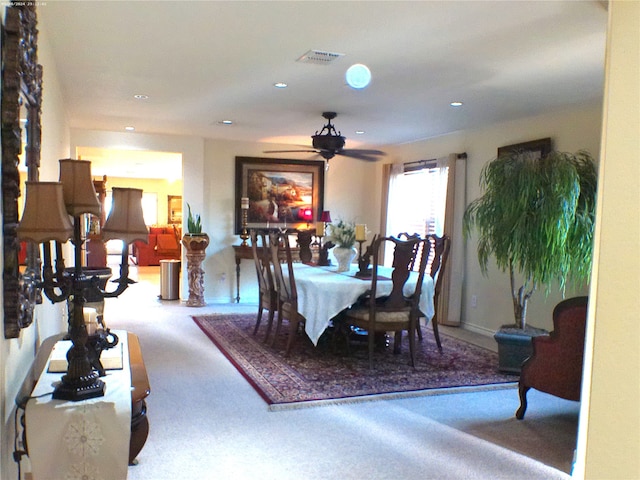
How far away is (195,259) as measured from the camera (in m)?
7.02

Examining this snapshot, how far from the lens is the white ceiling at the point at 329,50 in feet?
8.68

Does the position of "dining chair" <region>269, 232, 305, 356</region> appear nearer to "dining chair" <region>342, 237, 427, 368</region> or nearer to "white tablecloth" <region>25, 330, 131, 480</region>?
"dining chair" <region>342, 237, 427, 368</region>

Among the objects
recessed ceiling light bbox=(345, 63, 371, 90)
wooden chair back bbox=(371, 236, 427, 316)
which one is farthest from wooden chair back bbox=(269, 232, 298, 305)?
recessed ceiling light bbox=(345, 63, 371, 90)

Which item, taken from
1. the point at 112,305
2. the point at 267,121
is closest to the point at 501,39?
the point at 267,121

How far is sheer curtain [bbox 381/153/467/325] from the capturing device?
616 centimetres

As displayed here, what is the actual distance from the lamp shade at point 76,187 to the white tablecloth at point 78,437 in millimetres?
618

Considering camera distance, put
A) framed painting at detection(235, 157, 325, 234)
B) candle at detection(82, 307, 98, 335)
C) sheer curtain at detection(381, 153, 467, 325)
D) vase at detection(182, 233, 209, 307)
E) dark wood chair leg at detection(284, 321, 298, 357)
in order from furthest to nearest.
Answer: framed painting at detection(235, 157, 325, 234) < vase at detection(182, 233, 209, 307) < sheer curtain at detection(381, 153, 467, 325) < dark wood chair leg at detection(284, 321, 298, 357) < candle at detection(82, 307, 98, 335)

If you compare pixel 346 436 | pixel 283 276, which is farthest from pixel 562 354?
pixel 283 276

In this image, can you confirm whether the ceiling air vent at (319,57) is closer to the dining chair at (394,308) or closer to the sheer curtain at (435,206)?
the dining chair at (394,308)

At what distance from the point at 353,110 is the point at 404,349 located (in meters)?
2.28

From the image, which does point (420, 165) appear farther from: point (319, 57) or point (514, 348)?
point (319, 57)

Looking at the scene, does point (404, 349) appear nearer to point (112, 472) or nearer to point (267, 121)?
point (267, 121)

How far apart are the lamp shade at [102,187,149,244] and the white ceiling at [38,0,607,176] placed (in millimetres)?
1205

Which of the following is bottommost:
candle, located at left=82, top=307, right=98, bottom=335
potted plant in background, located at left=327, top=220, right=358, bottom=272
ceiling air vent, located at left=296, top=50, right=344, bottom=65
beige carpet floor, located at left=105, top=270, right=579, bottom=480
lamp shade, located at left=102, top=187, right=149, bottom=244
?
beige carpet floor, located at left=105, top=270, right=579, bottom=480
